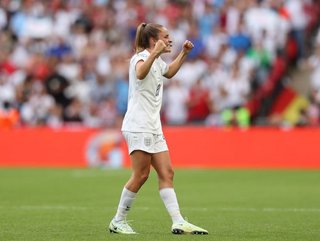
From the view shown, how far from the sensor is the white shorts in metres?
10.5

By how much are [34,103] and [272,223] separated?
15.5 metres

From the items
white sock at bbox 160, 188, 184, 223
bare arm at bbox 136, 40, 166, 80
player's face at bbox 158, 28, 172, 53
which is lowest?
white sock at bbox 160, 188, 184, 223

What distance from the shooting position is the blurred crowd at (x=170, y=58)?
25562mm

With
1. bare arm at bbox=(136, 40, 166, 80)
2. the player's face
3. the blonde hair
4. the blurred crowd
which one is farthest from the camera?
the blurred crowd

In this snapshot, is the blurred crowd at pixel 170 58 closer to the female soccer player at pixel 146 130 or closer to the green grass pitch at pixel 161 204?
the green grass pitch at pixel 161 204

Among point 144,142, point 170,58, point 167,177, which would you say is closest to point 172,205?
point 167,177

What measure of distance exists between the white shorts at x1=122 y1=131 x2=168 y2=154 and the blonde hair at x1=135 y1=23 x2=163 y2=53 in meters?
0.95

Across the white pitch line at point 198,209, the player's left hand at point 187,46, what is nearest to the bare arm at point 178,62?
the player's left hand at point 187,46

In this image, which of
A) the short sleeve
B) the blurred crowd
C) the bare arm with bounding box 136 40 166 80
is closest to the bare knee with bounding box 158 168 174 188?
the bare arm with bounding box 136 40 166 80

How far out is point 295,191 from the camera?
1734 centimetres

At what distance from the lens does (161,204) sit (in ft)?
49.0

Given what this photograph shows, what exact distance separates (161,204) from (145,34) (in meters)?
4.81

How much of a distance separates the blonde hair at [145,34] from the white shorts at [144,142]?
0.95 metres

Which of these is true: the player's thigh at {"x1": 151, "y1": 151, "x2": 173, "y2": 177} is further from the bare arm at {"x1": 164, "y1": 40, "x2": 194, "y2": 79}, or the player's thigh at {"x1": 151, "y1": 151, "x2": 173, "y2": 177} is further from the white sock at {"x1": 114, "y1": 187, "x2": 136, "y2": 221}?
the bare arm at {"x1": 164, "y1": 40, "x2": 194, "y2": 79}
